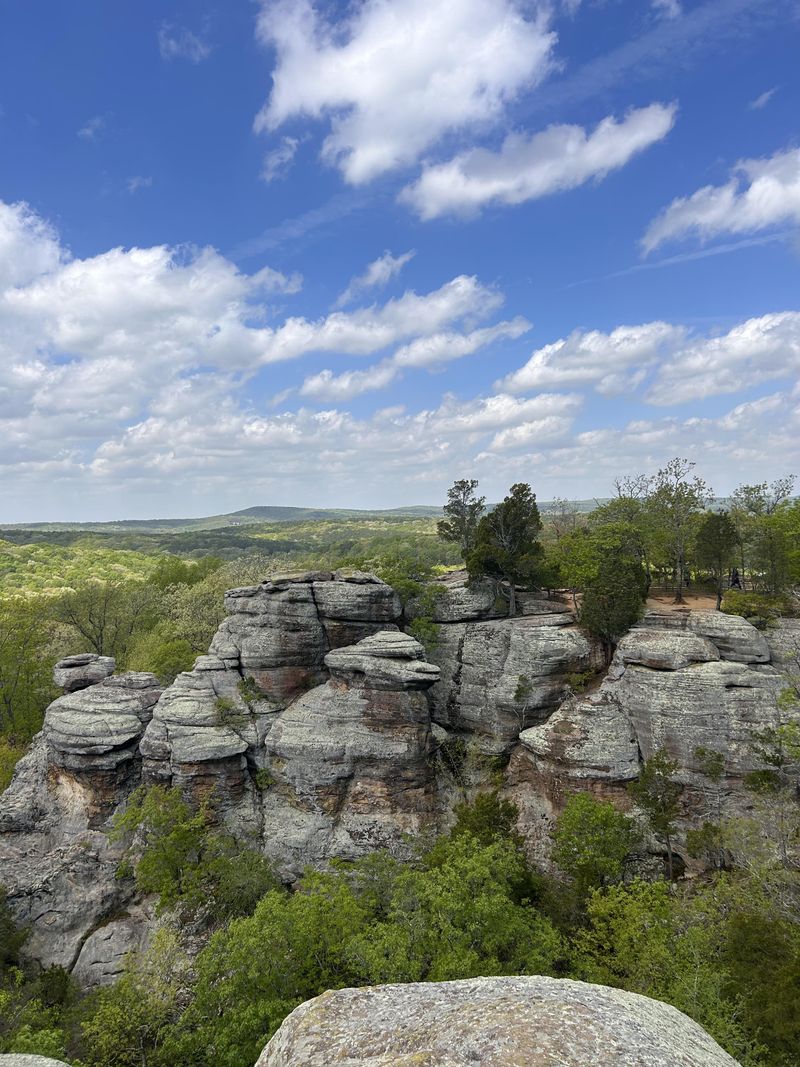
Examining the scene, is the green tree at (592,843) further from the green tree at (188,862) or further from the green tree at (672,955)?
the green tree at (188,862)

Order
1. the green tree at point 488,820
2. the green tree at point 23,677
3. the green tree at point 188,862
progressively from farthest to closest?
the green tree at point 23,677 < the green tree at point 188,862 < the green tree at point 488,820

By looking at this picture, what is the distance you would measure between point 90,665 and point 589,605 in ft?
123

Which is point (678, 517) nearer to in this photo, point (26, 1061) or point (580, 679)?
point (580, 679)

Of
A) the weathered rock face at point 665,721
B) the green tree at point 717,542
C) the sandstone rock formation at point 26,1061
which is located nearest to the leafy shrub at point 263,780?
the weathered rock face at point 665,721

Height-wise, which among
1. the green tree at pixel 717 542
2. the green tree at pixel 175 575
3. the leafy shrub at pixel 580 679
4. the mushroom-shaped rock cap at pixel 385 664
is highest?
the green tree at pixel 717 542

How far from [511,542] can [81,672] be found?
3426 cm

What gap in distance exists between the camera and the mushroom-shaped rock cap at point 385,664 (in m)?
33.2

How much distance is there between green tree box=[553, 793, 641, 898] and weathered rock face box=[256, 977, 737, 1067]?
54.0ft

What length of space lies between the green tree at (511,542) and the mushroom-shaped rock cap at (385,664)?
8153mm

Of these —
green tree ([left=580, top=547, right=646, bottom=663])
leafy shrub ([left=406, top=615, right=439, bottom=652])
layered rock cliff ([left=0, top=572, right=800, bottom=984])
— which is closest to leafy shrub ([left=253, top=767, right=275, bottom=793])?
layered rock cliff ([left=0, top=572, right=800, bottom=984])

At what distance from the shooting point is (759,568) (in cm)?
3688

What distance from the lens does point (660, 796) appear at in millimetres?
27484

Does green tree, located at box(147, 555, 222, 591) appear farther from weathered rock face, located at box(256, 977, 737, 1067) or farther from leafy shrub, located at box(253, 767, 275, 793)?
weathered rock face, located at box(256, 977, 737, 1067)

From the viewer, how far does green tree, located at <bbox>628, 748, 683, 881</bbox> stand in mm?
25938
